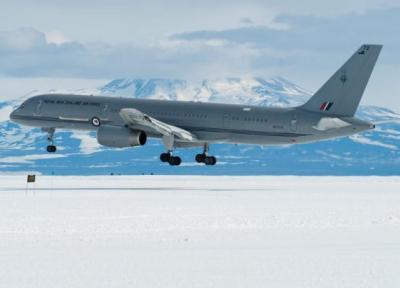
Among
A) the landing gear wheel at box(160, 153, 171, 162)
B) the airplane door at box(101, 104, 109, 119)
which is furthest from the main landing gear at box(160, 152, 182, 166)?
the airplane door at box(101, 104, 109, 119)

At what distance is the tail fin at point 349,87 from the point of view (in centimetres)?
7956

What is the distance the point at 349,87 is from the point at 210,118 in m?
12.5

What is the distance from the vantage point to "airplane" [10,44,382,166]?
78438mm

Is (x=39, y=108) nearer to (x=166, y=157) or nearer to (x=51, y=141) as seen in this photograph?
(x=51, y=141)
